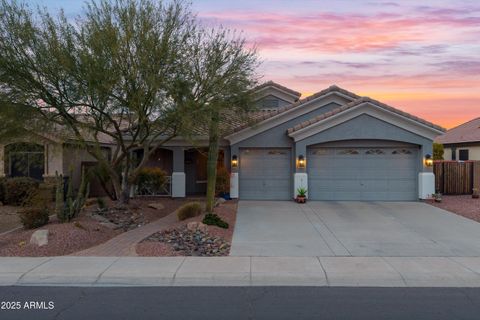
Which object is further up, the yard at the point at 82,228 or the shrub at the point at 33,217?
the shrub at the point at 33,217

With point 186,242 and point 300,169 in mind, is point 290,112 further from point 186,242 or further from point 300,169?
point 186,242

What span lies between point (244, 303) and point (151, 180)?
13.6m

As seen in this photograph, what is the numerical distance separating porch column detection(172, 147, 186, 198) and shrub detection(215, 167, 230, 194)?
1976 millimetres

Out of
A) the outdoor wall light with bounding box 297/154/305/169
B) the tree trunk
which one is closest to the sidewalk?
the tree trunk

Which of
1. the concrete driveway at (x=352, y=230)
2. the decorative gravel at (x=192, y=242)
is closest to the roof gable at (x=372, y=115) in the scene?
the concrete driveway at (x=352, y=230)

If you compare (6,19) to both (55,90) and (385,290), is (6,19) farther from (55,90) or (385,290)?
(385,290)

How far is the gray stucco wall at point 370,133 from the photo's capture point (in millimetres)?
18766

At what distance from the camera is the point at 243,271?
843 centimetres

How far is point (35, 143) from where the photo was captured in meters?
15.8

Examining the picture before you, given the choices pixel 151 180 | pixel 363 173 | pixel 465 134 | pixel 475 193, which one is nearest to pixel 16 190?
pixel 151 180

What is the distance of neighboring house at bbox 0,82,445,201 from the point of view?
18.7m

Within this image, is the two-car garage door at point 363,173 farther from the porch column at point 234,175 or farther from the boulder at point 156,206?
the boulder at point 156,206

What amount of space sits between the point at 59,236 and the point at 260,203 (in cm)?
911

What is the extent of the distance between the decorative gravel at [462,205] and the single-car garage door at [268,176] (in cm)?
595
